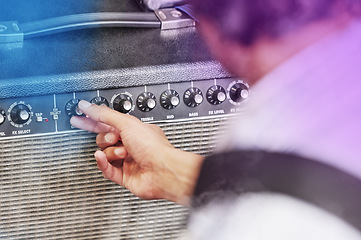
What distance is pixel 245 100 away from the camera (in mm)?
783

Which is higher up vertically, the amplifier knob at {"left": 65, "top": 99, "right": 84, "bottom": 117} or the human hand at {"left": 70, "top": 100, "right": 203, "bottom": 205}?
the amplifier knob at {"left": 65, "top": 99, "right": 84, "bottom": 117}

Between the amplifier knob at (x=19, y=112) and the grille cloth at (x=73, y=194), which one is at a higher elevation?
the amplifier knob at (x=19, y=112)

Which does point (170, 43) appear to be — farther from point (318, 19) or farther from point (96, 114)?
point (318, 19)

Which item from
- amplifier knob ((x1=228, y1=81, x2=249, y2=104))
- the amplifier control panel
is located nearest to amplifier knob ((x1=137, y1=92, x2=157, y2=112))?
the amplifier control panel

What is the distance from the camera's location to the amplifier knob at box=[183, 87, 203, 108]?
Result: 754 mm

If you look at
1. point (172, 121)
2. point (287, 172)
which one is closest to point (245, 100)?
point (172, 121)

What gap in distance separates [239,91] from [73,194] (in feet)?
1.03

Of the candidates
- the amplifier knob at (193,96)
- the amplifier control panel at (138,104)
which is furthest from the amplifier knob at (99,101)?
the amplifier knob at (193,96)

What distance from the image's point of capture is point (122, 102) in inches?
28.9

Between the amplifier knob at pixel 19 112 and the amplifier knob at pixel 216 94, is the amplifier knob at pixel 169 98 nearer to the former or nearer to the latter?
the amplifier knob at pixel 216 94

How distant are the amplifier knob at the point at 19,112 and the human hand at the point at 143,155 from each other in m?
0.07

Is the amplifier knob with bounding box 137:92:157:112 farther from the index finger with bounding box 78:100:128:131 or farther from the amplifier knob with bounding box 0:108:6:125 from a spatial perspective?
the amplifier knob with bounding box 0:108:6:125

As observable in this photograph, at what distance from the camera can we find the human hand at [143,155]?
0.69 metres

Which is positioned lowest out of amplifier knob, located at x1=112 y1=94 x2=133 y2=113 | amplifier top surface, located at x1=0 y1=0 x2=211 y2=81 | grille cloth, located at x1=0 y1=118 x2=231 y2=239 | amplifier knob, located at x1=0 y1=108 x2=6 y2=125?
grille cloth, located at x1=0 y1=118 x2=231 y2=239
